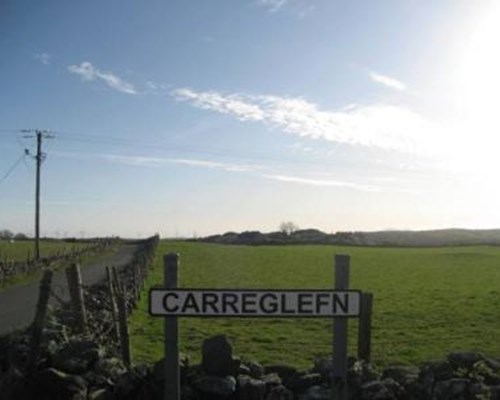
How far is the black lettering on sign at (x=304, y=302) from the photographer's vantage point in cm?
716

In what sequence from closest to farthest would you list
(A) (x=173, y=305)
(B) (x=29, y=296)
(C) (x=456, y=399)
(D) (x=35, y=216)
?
(A) (x=173, y=305)
(C) (x=456, y=399)
(B) (x=29, y=296)
(D) (x=35, y=216)

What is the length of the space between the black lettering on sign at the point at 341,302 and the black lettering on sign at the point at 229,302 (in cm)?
96

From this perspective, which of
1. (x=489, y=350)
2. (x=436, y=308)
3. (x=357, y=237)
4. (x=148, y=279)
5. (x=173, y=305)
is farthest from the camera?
(x=357, y=237)

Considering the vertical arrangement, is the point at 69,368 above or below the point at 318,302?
below

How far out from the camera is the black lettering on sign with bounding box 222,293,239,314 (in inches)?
279

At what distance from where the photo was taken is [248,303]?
7.10 meters

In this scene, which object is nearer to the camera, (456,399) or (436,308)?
(456,399)

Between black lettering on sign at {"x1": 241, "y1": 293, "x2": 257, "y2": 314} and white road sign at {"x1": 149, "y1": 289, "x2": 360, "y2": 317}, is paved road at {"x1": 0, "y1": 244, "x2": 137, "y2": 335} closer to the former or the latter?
white road sign at {"x1": 149, "y1": 289, "x2": 360, "y2": 317}

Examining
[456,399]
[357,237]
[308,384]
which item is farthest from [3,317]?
[357,237]

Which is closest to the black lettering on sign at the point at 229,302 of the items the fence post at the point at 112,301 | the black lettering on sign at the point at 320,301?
the black lettering on sign at the point at 320,301

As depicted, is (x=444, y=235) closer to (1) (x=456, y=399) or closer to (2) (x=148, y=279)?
(2) (x=148, y=279)

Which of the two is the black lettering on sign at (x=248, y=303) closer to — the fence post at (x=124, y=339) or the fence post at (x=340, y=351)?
the fence post at (x=340, y=351)

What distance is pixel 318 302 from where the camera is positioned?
721 cm

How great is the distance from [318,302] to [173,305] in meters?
1.39
